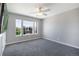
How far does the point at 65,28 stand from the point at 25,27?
3.21 m

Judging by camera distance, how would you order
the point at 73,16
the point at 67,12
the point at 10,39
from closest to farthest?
the point at 73,16
the point at 67,12
the point at 10,39

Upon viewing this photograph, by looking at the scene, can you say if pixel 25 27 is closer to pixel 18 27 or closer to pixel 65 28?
pixel 18 27

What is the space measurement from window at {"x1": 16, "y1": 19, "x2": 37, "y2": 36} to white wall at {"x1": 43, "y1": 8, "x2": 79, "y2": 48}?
1.38 metres

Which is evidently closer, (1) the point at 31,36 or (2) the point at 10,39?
(2) the point at 10,39

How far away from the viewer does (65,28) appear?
4.16 meters

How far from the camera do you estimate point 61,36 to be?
175 inches

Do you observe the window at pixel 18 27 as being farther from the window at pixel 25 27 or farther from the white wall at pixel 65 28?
the white wall at pixel 65 28

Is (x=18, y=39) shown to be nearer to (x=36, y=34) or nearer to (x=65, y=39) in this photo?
(x=36, y=34)

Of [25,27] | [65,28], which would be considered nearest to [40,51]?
[65,28]

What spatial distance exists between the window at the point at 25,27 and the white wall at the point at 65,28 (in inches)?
54.3

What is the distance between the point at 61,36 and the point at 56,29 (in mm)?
710

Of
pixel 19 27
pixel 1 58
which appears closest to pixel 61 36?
pixel 19 27

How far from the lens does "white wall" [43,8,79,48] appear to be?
141 inches

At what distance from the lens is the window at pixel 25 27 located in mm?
4889
